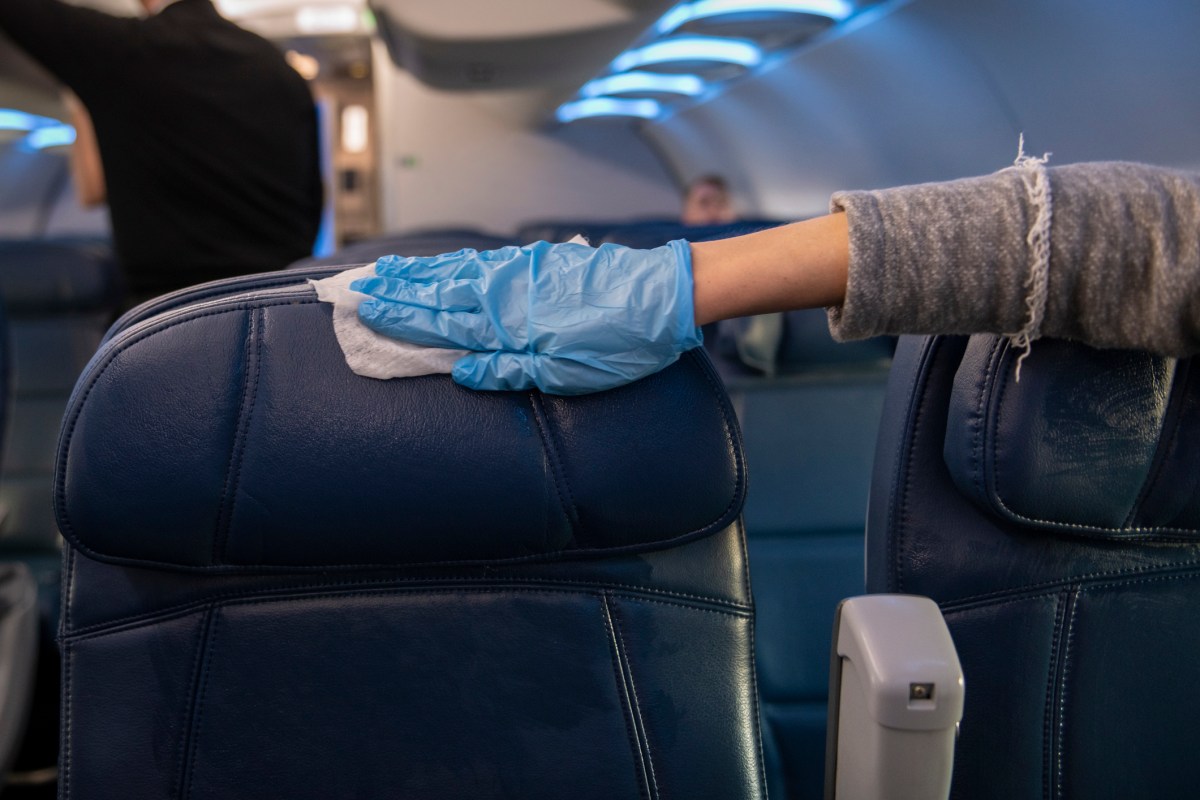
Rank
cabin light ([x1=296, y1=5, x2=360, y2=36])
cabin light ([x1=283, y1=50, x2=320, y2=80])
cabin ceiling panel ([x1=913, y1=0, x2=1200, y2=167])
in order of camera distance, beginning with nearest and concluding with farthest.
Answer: cabin ceiling panel ([x1=913, y1=0, x2=1200, y2=167]), cabin light ([x1=296, y1=5, x2=360, y2=36]), cabin light ([x1=283, y1=50, x2=320, y2=80])

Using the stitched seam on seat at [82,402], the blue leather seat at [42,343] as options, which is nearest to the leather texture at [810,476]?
the stitched seam on seat at [82,402]

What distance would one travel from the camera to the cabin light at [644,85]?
6.37m

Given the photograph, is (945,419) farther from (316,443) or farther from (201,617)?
(201,617)

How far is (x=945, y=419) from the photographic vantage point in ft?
3.36

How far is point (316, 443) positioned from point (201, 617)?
0.25m

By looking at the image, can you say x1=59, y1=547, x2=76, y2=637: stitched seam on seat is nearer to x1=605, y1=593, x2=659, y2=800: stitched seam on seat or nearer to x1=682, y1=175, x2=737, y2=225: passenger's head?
x1=605, y1=593, x2=659, y2=800: stitched seam on seat

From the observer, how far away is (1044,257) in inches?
34.7

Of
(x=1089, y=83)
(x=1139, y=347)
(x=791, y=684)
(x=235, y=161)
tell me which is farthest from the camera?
(x=1089, y=83)

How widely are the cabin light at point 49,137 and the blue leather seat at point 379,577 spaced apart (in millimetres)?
8518

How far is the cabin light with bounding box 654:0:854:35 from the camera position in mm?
4008

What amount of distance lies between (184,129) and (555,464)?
2064 mm

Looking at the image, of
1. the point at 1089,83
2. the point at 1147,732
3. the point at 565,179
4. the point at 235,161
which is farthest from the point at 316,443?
the point at 565,179

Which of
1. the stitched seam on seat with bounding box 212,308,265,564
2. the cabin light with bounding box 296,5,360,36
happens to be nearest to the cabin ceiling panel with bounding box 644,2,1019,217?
the cabin light with bounding box 296,5,360,36

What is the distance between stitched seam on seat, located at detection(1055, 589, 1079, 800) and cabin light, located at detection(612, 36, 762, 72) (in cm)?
438
